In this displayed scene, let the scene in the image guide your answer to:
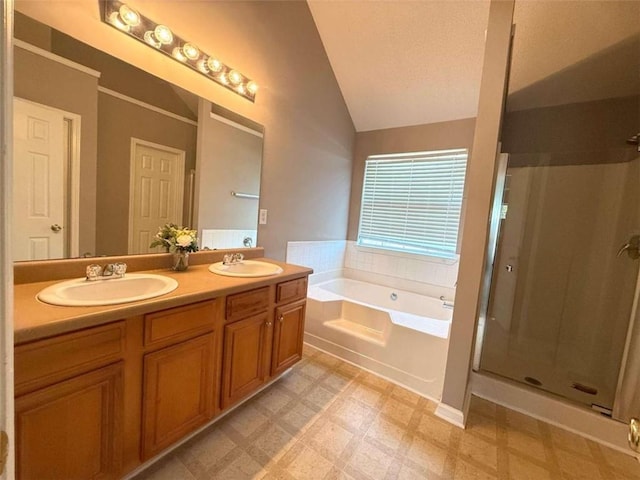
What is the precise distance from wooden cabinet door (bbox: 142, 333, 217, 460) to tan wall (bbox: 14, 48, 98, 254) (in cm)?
70

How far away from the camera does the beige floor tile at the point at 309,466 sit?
1.29 metres

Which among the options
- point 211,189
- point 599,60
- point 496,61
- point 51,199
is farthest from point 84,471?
point 599,60

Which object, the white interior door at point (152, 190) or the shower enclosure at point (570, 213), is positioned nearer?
the white interior door at point (152, 190)

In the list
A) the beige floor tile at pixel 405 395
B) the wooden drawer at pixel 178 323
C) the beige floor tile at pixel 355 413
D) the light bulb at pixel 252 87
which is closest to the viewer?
the wooden drawer at pixel 178 323

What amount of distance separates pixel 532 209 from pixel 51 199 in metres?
3.19

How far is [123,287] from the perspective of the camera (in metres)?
1.30

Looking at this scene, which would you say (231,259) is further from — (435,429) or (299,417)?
(435,429)

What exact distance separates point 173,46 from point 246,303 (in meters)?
1.56

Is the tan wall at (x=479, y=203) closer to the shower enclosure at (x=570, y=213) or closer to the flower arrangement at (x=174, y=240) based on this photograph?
the shower enclosure at (x=570, y=213)

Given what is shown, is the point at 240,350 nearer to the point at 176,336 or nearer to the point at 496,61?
the point at 176,336

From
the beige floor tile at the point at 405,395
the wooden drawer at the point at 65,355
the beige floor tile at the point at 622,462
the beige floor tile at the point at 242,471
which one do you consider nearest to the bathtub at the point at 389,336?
the beige floor tile at the point at 405,395

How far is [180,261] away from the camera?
159cm

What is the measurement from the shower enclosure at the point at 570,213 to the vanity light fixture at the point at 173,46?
1.93m

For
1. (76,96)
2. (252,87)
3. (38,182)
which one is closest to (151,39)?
(76,96)
